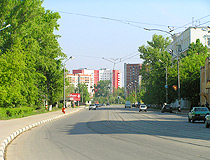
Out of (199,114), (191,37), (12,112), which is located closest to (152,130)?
(199,114)

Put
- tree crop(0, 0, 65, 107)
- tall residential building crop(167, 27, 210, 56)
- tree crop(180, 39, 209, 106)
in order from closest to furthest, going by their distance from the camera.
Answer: tree crop(0, 0, 65, 107) < tree crop(180, 39, 209, 106) < tall residential building crop(167, 27, 210, 56)

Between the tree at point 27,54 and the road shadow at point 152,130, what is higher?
the tree at point 27,54

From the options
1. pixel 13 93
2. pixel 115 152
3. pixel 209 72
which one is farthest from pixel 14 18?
pixel 115 152

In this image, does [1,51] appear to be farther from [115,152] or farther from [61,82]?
[115,152]

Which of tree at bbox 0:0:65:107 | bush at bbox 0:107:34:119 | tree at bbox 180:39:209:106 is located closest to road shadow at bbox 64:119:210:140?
bush at bbox 0:107:34:119

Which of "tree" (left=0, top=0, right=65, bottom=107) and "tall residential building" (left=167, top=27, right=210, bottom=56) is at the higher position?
"tall residential building" (left=167, top=27, right=210, bottom=56)

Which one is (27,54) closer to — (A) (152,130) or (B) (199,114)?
(B) (199,114)

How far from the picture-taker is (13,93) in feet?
143

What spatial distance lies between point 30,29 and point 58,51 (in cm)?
1261

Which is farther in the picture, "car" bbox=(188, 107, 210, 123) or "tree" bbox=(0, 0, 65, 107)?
"tree" bbox=(0, 0, 65, 107)

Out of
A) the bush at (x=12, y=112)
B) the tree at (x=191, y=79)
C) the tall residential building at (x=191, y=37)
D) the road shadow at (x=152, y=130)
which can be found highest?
the tall residential building at (x=191, y=37)

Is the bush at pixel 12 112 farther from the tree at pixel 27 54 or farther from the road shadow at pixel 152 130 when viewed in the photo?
the road shadow at pixel 152 130

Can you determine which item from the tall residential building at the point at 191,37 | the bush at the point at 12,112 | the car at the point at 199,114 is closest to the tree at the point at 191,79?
the tall residential building at the point at 191,37

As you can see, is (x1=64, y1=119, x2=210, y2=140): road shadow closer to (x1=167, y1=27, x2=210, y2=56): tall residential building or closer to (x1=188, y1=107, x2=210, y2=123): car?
(x1=188, y1=107, x2=210, y2=123): car
